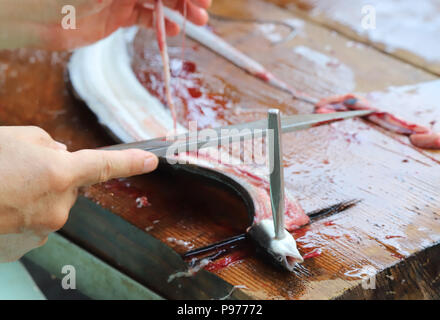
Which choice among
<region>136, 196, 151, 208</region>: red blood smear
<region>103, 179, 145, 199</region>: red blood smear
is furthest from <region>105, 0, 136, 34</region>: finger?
<region>136, 196, 151, 208</region>: red blood smear

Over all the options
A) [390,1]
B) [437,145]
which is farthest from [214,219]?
[390,1]

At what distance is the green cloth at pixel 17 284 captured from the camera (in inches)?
92.7

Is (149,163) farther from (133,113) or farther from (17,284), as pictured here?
(17,284)

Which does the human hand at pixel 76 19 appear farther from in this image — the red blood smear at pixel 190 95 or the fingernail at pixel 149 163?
the fingernail at pixel 149 163

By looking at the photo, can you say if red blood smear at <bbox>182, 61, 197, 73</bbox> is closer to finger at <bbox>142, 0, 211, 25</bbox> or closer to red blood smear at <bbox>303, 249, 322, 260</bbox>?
finger at <bbox>142, 0, 211, 25</bbox>

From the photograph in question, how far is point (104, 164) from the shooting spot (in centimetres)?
156

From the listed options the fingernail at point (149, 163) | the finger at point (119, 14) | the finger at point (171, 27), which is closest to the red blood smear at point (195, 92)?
the finger at point (171, 27)

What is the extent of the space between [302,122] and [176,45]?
1284 millimetres

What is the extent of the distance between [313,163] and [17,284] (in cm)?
142

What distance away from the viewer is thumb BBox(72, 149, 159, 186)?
5.08 ft

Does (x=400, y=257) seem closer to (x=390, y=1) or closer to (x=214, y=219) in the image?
(x=214, y=219)

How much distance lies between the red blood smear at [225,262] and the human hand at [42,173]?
1.33ft

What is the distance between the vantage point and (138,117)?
2.46 meters

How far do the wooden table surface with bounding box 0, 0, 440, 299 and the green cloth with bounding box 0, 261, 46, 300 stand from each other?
606 mm
